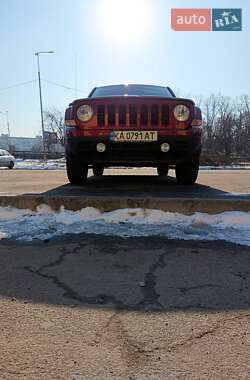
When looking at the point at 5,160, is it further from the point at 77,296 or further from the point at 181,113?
the point at 77,296

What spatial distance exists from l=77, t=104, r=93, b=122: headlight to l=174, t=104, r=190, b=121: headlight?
104cm

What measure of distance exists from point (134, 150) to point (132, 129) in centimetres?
25

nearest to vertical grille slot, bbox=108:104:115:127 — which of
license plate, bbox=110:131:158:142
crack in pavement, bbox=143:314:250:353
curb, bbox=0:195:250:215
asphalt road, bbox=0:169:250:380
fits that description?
license plate, bbox=110:131:158:142

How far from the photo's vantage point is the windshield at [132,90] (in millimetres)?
6281

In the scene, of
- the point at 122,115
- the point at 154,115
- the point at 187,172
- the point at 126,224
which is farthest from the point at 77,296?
the point at 187,172

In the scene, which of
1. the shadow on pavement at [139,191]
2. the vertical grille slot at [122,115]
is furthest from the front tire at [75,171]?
the vertical grille slot at [122,115]

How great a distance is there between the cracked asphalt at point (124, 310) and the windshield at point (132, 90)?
10.9 feet

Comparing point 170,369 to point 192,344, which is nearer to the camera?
point 170,369

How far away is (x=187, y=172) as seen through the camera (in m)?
6.07

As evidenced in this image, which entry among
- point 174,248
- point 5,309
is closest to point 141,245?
point 174,248

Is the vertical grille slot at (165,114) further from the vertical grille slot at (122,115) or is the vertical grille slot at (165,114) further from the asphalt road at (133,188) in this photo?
the asphalt road at (133,188)

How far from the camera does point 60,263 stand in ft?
10.1

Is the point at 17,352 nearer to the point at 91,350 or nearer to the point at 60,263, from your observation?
the point at 91,350

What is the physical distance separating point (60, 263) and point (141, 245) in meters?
0.72
